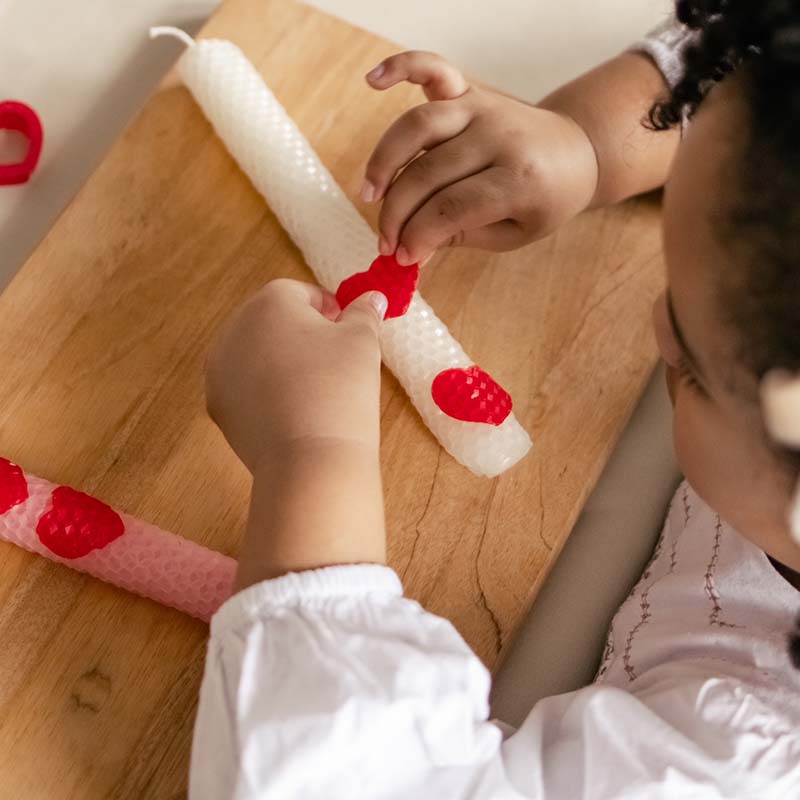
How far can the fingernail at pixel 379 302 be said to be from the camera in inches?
22.8

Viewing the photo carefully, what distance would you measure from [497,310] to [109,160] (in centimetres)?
26

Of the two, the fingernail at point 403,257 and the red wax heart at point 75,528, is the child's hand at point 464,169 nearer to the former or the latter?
the fingernail at point 403,257

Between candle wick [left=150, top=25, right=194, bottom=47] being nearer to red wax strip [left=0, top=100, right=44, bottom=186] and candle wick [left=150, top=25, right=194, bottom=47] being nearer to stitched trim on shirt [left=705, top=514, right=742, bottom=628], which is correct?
red wax strip [left=0, top=100, right=44, bottom=186]

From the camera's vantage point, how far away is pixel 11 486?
0.54 meters

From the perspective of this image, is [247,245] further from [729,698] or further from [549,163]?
[729,698]

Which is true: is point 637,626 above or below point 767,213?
below

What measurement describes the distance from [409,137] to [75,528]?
11.4 inches

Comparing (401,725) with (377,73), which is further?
(377,73)

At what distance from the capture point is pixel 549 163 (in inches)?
25.2

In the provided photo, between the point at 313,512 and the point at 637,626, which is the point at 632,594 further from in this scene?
the point at 313,512

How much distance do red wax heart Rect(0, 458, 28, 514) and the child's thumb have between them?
7.3 inches

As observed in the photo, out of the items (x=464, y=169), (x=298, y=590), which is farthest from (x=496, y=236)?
(x=298, y=590)

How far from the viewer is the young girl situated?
0.38 meters

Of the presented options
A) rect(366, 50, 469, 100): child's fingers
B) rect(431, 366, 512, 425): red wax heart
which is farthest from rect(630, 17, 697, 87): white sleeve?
rect(431, 366, 512, 425): red wax heart
